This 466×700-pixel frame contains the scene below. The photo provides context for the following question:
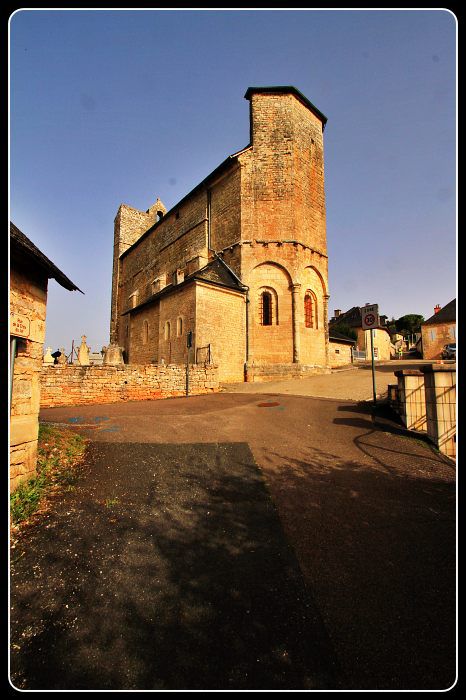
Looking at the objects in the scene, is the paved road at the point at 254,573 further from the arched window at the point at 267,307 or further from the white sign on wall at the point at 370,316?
the arched window at the point at 267,307

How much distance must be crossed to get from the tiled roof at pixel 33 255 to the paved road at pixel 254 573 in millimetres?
3088

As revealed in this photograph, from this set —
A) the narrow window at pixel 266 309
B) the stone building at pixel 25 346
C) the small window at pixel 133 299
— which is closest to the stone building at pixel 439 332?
the narrow window at pixel 266 309

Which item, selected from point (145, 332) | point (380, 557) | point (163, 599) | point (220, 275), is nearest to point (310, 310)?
point (220, 275)

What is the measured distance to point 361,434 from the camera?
271 inches

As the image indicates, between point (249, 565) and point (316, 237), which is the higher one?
point (316, 237)

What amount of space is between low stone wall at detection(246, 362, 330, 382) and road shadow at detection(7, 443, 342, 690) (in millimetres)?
14242

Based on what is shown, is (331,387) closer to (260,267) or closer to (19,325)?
(260,267)

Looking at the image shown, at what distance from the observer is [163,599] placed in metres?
2.48

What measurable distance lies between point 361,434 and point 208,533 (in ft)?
15.7

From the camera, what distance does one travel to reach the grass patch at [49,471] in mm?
3691

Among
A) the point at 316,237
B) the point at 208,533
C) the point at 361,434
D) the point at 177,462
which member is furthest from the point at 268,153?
the point at 208,533

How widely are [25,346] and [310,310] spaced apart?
59.3 ft

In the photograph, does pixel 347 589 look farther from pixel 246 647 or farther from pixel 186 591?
pixel 186 591
